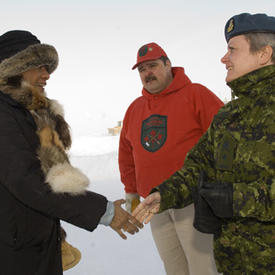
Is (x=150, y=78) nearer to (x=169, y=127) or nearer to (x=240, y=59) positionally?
(x=169, y=127)

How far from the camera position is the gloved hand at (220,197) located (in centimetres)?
136

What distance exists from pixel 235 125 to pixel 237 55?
Result: 397 millimetres

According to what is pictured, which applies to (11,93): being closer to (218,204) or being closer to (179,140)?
(218,204)

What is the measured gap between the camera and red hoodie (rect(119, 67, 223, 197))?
9.31 feet

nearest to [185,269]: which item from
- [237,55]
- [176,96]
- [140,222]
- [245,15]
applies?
[140,222]

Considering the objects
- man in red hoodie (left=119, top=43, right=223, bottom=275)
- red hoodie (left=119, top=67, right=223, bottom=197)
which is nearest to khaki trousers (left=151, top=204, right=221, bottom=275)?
man in red hoodie (left=119, top=43, right=223, bottom=275)

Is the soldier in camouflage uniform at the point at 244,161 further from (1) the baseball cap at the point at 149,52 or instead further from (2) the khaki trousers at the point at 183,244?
(1) the baseball cap at the point at 149,52

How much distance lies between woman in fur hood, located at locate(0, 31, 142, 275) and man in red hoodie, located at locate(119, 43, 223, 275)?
0.90 m

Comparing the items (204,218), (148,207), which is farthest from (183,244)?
(204,218)

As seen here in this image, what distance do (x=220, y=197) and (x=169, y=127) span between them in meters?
1.57

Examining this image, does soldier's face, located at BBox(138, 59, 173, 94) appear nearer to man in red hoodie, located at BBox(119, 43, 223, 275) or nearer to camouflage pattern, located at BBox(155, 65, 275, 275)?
man in red hoodie, located at BBox(119, 43, 223, 275)

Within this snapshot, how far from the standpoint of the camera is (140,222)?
2119 millimetres

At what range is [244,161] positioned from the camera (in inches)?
58.8

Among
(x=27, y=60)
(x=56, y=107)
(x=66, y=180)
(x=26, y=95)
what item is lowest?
(x=66, y=180)
